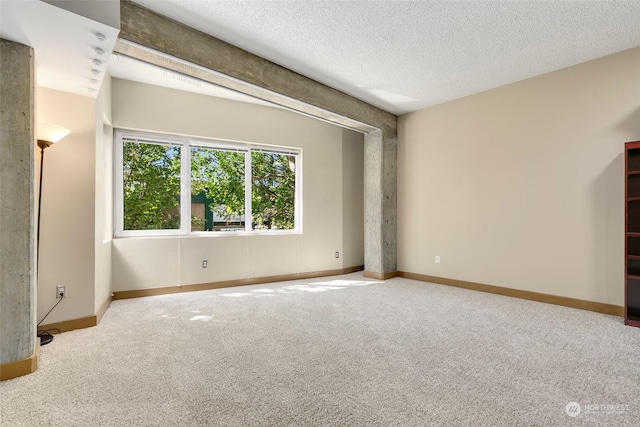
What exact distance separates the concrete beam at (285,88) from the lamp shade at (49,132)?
846mm

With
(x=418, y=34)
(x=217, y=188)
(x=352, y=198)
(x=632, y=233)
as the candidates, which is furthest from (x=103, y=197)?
(x=632, y=233)

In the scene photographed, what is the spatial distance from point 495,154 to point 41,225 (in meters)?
5.32

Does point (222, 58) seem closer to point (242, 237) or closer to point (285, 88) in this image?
point (285, 88)

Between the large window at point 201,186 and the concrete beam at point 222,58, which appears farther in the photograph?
the large window at point 201,186

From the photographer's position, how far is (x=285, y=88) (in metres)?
3.99

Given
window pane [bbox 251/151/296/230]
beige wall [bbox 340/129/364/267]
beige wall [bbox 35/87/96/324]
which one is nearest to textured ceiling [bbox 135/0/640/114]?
beige wall [bbox 35/87/96/324]

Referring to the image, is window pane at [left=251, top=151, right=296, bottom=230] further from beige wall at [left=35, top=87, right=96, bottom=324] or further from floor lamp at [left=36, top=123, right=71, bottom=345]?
floor lamp at [left=36, top=123, right=71, bottom=345]

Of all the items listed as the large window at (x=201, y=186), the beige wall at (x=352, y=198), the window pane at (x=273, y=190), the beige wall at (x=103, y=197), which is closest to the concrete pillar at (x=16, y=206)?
the beige wall at (x=103, y=197)

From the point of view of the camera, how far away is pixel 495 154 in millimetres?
4609

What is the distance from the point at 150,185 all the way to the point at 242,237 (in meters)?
1.51

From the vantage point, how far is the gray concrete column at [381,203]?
5633mm

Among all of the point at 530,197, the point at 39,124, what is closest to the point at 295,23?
the point at 39,124

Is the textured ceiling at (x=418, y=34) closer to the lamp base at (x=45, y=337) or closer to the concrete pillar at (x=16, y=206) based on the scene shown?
the concrete pillar at (x=16, y=206)

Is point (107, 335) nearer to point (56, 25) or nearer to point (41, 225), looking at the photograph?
point (41, 225)
